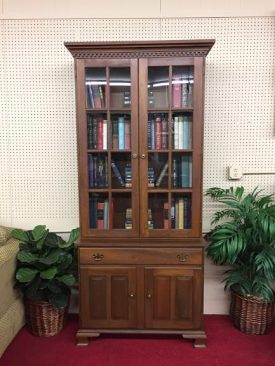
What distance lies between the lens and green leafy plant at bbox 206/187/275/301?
2.12 m

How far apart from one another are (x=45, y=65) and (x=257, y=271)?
2.21 metres

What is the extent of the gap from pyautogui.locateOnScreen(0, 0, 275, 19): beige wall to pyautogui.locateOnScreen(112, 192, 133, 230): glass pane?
138cm

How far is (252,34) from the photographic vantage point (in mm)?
2367

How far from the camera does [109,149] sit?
2.14 m

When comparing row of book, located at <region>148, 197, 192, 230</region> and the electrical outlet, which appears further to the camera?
the electrical outlet

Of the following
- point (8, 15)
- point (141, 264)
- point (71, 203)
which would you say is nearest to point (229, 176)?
point (141, 264)

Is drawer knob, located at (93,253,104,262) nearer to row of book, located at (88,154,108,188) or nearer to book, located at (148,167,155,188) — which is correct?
row of book, located at (88,154,108,188)

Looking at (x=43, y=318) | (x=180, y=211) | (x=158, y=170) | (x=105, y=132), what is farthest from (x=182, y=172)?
(x=43, y=318)

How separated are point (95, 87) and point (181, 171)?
82 centimetres

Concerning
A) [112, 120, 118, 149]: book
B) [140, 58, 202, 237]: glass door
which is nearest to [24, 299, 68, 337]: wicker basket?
[140, 58, 202, 237]: glass door

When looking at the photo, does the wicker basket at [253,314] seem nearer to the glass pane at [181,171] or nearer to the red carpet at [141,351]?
the red carpet at [141,351]

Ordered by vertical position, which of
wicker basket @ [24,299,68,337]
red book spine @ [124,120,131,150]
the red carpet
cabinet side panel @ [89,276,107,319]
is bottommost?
the red carpet

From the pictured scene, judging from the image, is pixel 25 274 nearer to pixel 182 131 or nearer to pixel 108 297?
pixel 108 297

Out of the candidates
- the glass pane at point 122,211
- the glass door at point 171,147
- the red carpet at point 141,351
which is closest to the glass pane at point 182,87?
the glass door at point 171,147
